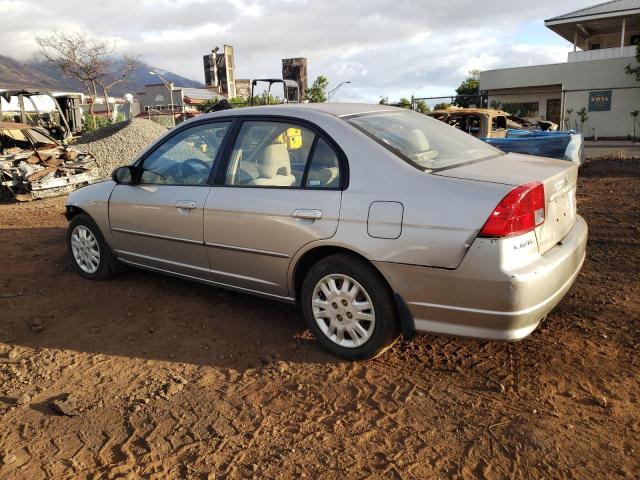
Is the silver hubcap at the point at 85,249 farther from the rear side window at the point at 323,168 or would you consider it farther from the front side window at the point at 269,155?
the rear side window at the point at 323,168

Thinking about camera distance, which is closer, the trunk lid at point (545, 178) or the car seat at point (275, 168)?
the trunk lid at point (545, 178)

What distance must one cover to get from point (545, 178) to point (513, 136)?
941 centimetres

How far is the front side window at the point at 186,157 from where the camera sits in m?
4.10

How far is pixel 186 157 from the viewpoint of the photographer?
171 inches

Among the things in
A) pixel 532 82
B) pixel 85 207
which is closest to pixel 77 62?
pixel 532 82

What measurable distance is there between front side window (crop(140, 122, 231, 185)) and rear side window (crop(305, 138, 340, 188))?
917 millimetres

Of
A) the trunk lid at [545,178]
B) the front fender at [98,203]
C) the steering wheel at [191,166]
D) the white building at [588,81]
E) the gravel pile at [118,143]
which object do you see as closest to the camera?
the trunk lid at [545,178]

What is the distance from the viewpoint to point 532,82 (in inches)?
1165

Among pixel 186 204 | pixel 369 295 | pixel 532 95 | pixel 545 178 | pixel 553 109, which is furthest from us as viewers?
pixel 532 95

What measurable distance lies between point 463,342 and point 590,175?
29.5 ft

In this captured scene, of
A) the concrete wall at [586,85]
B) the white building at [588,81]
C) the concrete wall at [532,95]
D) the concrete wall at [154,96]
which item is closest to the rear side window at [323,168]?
the white building at [588,81]

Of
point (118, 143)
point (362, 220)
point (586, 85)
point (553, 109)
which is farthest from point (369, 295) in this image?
point (553, 109)

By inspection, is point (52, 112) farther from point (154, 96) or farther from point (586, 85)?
point (154, 96)

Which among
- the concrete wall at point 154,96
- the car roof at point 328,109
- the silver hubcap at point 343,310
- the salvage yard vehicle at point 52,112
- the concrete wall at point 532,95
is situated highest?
the concrete wall at point 154,96
